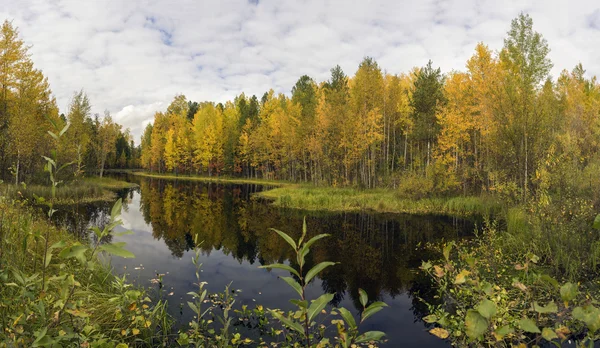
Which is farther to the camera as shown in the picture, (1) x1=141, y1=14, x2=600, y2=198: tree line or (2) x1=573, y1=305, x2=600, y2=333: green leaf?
(1) x1=141, y1=14, x2=600, y2=198: tree line

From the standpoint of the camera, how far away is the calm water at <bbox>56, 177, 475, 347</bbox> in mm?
7344

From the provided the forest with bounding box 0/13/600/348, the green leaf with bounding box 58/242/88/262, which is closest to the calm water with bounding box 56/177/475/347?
the forest with bounding box 0/13/600/348

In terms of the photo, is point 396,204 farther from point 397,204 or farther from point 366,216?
point 366,216

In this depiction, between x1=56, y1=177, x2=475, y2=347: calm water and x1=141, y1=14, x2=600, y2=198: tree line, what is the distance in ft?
16.5

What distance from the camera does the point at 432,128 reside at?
90.6 feet

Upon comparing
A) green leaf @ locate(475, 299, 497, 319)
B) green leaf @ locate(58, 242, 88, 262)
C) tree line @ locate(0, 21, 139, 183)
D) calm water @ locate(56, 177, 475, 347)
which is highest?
tree line @ locate(0, 21, 139, 183)

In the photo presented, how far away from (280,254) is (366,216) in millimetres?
9057

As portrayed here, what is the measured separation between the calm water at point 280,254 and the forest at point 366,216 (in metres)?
0.16

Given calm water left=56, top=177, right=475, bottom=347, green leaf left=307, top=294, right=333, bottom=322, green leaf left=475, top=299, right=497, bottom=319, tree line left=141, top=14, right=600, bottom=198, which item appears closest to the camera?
green leaf left=475, top=299, right=497, bottom=319

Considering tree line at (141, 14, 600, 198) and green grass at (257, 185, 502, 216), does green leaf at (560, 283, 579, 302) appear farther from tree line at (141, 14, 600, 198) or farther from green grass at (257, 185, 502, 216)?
green grass at (257, 185, 502, 216)

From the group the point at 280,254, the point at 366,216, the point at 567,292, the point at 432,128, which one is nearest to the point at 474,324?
the point at 567,292

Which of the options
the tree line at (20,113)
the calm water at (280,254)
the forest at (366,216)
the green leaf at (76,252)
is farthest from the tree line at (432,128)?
the tree line at (20,113)

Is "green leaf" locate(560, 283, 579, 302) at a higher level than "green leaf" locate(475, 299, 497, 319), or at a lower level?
higher

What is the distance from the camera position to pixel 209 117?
194ft
